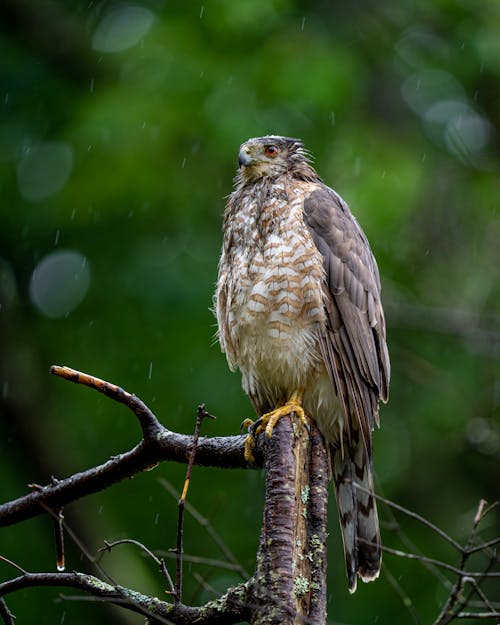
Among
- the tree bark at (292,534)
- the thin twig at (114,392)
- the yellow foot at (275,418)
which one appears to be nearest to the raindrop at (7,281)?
the yellow foot at (275,418)

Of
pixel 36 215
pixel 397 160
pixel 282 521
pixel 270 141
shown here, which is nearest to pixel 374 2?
pixel 397 160

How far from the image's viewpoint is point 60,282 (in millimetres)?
8422

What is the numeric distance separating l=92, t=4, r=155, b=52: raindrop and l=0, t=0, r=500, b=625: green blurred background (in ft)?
0.10

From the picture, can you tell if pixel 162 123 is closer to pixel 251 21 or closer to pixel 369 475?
pixel 251 21

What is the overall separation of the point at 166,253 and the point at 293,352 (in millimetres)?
3589

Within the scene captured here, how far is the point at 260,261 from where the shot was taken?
432 cm

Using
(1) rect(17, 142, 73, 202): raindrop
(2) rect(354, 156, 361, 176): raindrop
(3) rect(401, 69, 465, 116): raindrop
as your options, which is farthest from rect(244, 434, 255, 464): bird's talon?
(3) rect(401, 69, 465, 116): raindrop

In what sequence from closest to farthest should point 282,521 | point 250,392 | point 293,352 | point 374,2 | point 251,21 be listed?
1. point 282,521
2. point 293,352
3. point 250,392
4. point 251,21
5. point 374,2

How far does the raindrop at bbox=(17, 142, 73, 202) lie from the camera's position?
26.1 ft

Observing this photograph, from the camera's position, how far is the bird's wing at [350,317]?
14.0 ft

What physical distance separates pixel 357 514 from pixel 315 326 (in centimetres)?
85

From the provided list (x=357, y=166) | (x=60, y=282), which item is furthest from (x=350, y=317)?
(x=60, y=282)

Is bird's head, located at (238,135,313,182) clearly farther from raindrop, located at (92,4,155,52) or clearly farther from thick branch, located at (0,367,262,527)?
raindrop, located at (92,4,155,52)

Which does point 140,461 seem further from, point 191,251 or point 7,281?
point 7,281
